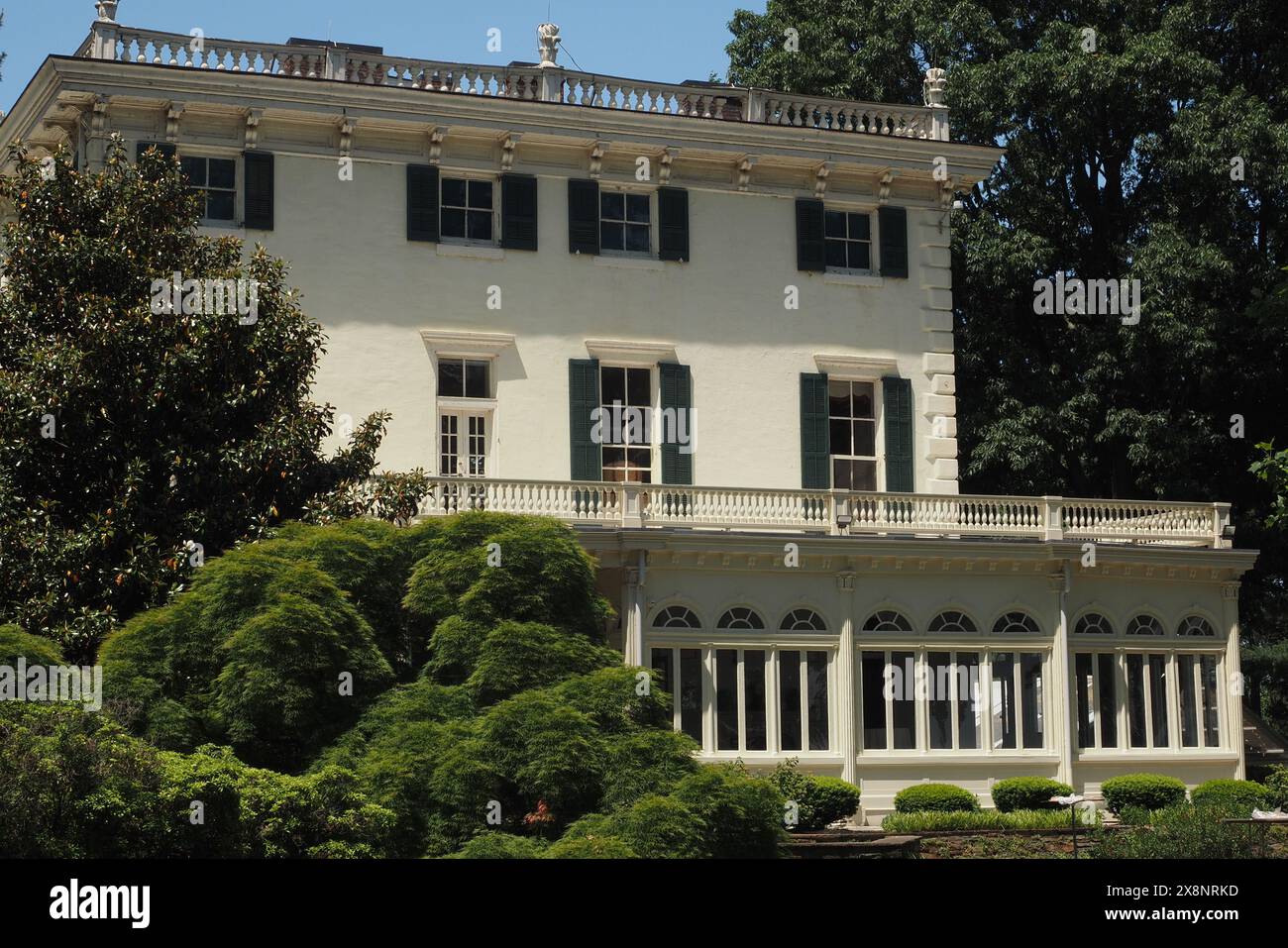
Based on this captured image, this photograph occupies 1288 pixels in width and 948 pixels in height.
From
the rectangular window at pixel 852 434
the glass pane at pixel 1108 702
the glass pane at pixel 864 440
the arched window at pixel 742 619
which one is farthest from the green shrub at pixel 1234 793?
the glass pane at pixel 864 440

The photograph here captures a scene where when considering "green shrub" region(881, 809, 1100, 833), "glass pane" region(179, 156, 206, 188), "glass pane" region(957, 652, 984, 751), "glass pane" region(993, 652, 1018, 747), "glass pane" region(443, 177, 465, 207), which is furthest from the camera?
"glass pane" region(443, 177, 465, 207)

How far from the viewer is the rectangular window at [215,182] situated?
32.9 m

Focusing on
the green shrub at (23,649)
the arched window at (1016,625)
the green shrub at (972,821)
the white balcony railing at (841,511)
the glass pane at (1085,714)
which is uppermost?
the white balcony railing at (841,511)

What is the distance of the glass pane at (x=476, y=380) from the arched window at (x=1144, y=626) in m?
13.3

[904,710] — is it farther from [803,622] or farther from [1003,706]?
[803,622]

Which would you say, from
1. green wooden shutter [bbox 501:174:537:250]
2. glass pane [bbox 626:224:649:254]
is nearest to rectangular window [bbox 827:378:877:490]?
glass pane [bbox 626:224:649:254]

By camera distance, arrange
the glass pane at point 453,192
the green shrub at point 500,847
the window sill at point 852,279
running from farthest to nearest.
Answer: the window sill at point 852,279
the glass pane at point 453,192
the green shrub at point 500,847

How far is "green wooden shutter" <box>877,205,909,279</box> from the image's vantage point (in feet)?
123

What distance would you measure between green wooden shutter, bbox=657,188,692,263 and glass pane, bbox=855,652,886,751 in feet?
28.1

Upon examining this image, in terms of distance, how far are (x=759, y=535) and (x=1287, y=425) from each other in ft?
49.3

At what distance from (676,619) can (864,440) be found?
6469 mm

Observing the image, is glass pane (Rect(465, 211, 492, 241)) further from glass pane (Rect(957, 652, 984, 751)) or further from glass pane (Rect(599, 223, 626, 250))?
glass pane (Rect(957, 652, 984, 751))

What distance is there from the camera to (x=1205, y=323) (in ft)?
130

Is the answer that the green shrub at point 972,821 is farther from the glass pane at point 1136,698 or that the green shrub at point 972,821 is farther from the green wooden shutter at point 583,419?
the green wooden shutter at point 583,419
